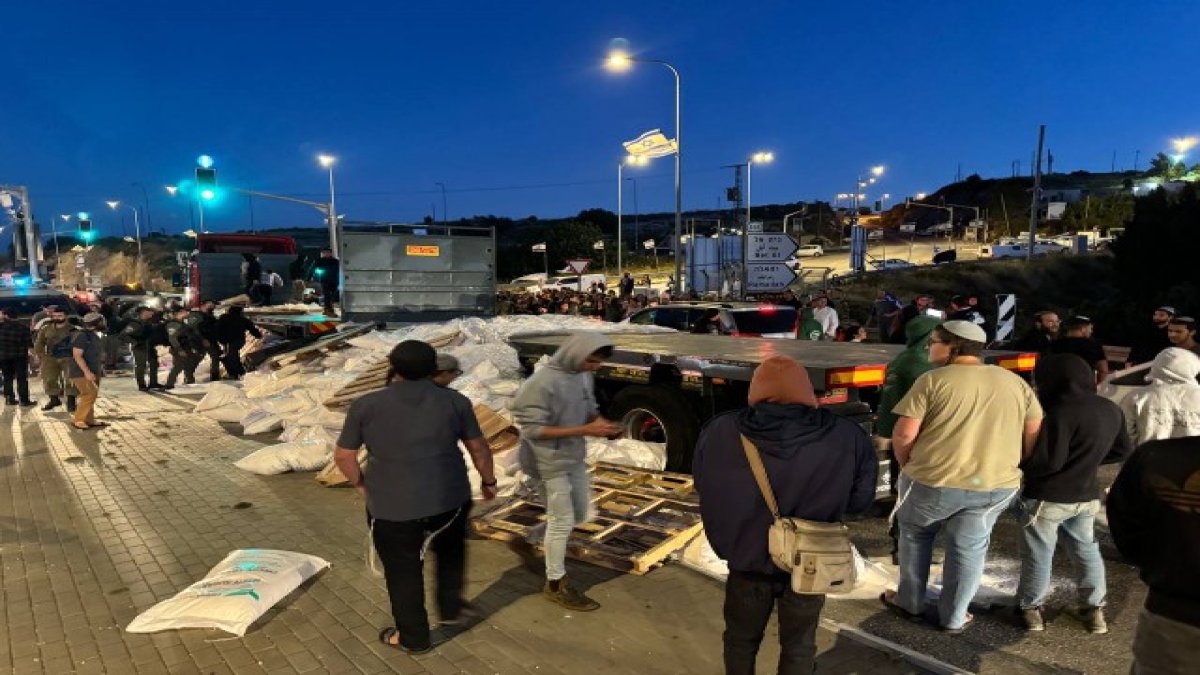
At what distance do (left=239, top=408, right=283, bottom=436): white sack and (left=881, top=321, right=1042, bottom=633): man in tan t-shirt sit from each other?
344 inches

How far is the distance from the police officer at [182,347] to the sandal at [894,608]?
1421 cm

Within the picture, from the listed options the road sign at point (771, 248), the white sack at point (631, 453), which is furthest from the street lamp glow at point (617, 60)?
the white sack at point (631, 453)

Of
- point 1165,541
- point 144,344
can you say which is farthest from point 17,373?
point 1165,541

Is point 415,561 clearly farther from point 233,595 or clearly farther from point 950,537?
point 950,537

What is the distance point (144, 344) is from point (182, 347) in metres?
0.75

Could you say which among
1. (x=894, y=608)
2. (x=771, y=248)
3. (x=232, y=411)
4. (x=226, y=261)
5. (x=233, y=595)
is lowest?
(x=232, y=411)

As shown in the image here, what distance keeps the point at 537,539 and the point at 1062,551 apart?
3.81 meters

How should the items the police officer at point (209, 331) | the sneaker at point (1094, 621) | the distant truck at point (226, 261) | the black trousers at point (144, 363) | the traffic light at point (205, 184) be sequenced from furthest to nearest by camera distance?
1. the traffic light at point (205, 184)
2. the distant truck at point (226, 261)
3. the police officer at point (209, 331)
4. the black trousers at point (144, 363)
5. the sneaker at point (1094, 621)

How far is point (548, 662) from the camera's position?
4070 mm

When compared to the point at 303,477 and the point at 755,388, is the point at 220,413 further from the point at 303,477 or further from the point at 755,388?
the point at 755,388

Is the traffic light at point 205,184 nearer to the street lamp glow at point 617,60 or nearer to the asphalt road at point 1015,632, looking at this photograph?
the street lamp glow at point 617,60

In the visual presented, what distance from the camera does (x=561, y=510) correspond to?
4.57 metres

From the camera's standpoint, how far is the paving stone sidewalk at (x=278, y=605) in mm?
4098

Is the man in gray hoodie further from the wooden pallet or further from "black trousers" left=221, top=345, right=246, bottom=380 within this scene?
"black trousers" left=221, top=345, right=246, bottom=380
